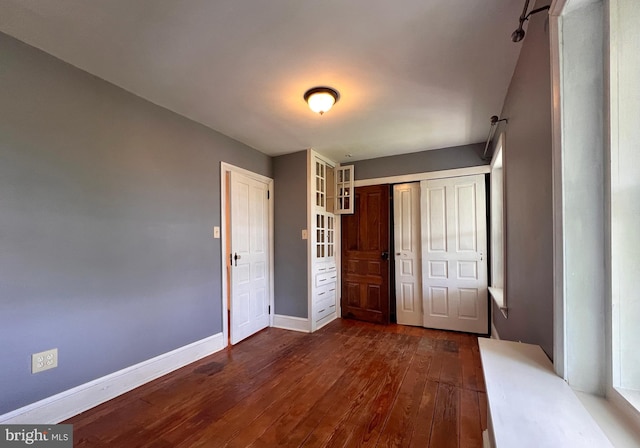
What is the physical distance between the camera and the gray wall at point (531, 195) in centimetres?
121

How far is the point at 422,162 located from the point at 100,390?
159 inches

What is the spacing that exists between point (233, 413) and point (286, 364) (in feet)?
2.57

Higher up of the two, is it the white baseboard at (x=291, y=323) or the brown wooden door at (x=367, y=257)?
the brown wooden door at (x=367, y=257)

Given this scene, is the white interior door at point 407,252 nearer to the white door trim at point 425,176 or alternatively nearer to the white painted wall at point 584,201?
the white door trim at point 425,176

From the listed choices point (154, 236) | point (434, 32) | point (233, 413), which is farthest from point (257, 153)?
point (233, 413)

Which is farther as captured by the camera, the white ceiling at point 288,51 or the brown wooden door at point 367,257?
the brown wooden door at point 367,257

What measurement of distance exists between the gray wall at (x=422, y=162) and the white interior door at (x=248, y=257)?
156 centimetres

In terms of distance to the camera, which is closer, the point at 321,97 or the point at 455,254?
the point at 321,97

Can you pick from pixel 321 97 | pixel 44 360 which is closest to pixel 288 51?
pixel 321 97

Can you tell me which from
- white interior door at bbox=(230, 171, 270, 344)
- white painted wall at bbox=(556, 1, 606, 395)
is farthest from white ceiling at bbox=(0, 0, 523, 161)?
white interior door at bbox=(230, 171, 270, 344)

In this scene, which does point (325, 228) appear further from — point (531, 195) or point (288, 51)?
point (531, 195)

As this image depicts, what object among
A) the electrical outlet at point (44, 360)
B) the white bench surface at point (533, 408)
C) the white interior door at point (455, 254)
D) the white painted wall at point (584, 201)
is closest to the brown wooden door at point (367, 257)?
the white interior door at point (455, 254)

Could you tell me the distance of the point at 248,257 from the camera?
340 cm

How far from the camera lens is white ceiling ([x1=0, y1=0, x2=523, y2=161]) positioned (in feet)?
4.65
